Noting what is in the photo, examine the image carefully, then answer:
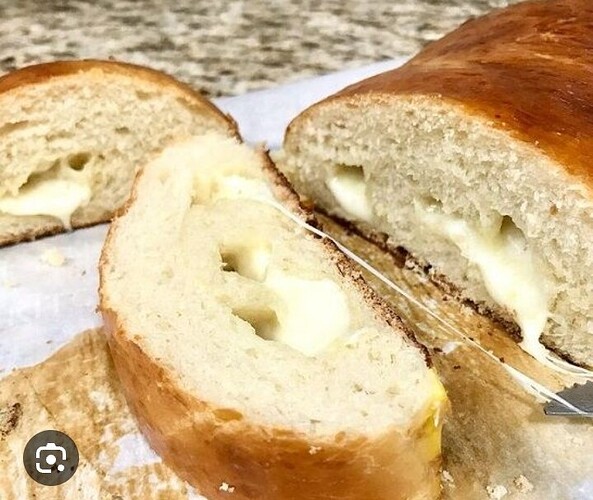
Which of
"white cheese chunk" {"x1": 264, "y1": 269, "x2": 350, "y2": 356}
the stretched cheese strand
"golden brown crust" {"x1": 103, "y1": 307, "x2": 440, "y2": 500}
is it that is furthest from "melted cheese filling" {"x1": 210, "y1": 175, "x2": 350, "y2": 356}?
"golden brown crust" {"x1": 103, "y1": 307, "x2": 440, "y2": 500}

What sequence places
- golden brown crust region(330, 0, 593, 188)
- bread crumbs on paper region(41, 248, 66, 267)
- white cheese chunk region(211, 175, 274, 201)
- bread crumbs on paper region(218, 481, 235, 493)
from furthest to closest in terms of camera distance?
A: 1. bread crumbs on paper region(41, 248, 66, 267)
2. white cheese chunk region(211, 175, 274, 201)
3. golden brown crust region(330, 0, 593, 188)
4. bread crumbs on paper region(218, 481, 235, 493)

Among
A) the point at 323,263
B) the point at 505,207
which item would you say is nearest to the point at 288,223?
the point at 323,263

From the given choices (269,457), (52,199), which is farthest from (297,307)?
(52,199)

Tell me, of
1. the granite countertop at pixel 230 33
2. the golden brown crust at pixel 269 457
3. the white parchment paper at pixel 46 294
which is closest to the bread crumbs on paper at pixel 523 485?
the golden brown crust at pixel 269 457

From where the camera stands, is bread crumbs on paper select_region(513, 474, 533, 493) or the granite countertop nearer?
bread crumbs on paper select_region(513, 474, 533, 493)

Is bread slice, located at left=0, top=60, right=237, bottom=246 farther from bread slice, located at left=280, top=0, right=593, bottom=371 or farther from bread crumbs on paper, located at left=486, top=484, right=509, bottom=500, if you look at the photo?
bread crumbs on paper, located at left=486, top=484, right=509, bottom=500

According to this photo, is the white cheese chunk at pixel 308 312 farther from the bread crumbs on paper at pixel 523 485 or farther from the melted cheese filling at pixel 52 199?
the melted cheese filling at pixel 52 199

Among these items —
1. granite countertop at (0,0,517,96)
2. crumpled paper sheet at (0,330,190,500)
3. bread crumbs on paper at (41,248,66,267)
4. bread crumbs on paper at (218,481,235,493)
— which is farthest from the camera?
granite countertop at (0,0,517,96)
